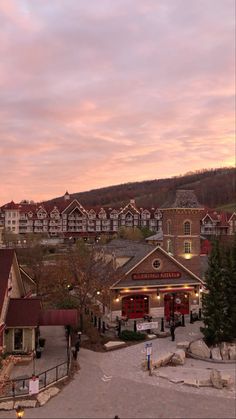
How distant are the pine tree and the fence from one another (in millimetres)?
10211

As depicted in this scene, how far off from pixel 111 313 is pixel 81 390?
14279 millimetres

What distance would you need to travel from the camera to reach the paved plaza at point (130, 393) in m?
18.3

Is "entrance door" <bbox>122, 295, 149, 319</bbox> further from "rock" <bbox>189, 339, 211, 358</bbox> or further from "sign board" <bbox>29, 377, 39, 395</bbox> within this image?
"sign board" <bbox>29, 377, 39, 395</bbox>

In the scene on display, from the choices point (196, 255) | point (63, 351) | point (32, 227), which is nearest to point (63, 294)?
point (63, 351)

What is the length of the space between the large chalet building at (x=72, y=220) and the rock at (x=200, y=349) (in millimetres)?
93147

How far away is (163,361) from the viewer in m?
24.5

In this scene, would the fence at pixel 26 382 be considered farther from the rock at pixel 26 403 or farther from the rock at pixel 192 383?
the rock at pixel 192 383

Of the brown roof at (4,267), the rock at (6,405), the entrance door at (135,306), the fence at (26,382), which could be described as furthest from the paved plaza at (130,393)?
the entrance door at (135,306)

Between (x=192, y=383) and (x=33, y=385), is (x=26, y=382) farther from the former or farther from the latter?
(x=192, y=383)

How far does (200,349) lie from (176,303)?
1070 cm

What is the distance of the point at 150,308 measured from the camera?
35969 millimetres

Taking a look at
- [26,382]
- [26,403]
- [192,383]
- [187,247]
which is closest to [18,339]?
[26,382]

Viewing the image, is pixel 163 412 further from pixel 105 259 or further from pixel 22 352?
pixel 105 259

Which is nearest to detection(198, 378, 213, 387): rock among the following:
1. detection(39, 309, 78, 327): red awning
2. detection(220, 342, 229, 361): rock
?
detection(220, 342, 229, 361): rock
